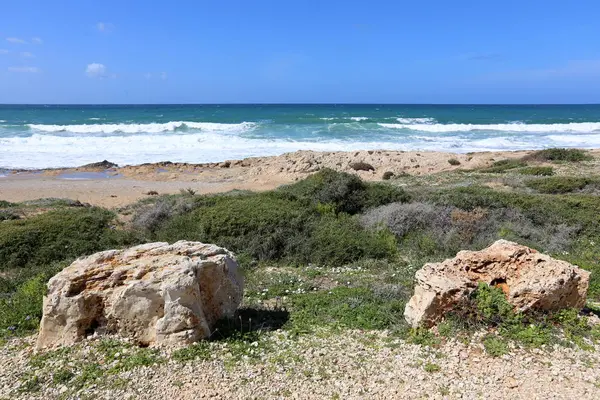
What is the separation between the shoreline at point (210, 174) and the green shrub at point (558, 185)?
8280 mm

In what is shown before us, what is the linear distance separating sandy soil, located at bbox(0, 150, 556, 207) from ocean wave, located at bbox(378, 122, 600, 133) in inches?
1142

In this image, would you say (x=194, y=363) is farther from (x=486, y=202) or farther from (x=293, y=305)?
(x=486, y=202)

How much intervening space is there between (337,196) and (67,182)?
15.8 m

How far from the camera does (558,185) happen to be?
50.2 ft

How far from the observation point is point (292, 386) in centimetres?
475

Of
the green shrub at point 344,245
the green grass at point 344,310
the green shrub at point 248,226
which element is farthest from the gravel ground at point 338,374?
the green shrub at point 248,226

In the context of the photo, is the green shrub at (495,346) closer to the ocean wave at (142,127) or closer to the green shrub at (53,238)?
the green shrub at (53,238)

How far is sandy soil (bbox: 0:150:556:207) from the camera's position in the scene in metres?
19.8

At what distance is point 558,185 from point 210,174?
55.7ft

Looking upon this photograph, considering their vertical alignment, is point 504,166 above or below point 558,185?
below

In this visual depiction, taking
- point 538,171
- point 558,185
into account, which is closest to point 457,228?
point 558,185

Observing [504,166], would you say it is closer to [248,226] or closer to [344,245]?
[344,245]

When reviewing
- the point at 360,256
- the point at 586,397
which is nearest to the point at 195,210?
the point at 360,256

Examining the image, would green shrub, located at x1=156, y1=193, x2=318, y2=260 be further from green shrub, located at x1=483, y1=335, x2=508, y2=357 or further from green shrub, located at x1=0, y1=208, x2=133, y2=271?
green shrub, located at x1=483, y1=335, x2=508, y2=357
